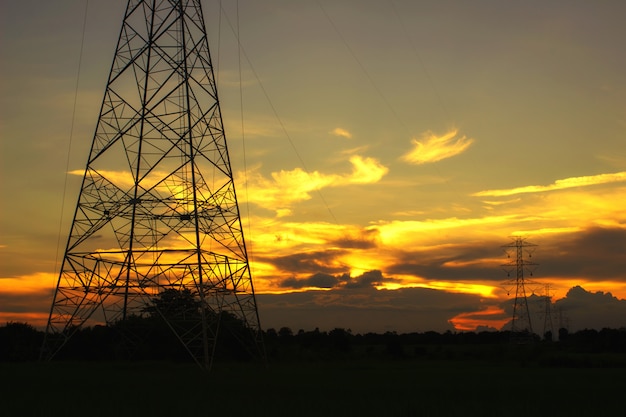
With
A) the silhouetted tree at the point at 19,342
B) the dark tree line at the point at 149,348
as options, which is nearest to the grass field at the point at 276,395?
the dark tree line at the point at 149,348

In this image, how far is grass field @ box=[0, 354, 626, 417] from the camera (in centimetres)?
2686

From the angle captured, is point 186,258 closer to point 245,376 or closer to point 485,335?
point 245,376

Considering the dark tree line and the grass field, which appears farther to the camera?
the dark tree line

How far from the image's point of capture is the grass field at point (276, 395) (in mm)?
26859

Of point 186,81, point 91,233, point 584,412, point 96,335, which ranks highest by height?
point 186,81

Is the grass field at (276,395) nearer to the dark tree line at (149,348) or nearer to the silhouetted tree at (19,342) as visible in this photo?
the dark tree line at (149,348)

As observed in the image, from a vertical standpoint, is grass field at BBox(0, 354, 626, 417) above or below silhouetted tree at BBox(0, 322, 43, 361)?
below

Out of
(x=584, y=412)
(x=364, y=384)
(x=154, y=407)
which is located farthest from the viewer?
(x=364, y=384)

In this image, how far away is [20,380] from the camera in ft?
123

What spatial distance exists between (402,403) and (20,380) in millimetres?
19583

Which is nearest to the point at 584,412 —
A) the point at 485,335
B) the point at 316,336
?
the point at 316,336

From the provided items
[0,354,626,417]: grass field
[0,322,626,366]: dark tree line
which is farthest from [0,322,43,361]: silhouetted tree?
[0,354,626,417]: grass field

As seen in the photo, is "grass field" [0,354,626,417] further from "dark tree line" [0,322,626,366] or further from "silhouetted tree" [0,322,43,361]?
"silhouetted tree" [0,322,43,361]

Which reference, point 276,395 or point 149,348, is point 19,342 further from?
point 276,395
